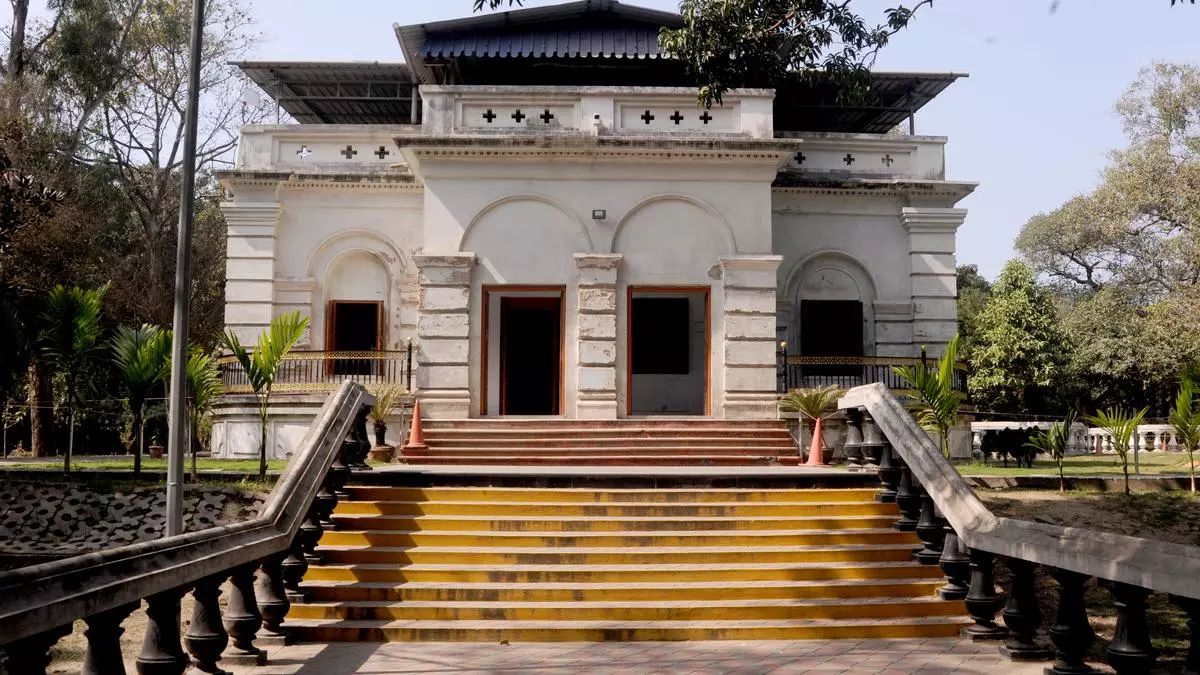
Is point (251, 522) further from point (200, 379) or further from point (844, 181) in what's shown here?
point (844, 181)

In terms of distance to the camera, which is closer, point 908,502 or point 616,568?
point 616,568

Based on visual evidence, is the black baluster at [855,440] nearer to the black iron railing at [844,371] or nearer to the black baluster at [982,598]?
the black baluster at [982,598]

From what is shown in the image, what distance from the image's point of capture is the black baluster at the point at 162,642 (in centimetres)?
623

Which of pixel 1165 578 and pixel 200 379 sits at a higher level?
pixel 200 379

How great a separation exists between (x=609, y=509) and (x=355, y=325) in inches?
435

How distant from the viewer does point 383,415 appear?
53.4 ft

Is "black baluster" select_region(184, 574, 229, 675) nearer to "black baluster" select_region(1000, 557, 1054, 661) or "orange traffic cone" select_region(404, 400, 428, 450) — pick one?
"black baluster" select_region(1000, 557, 1054, 661)

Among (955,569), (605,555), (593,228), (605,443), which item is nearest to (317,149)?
(593,228)

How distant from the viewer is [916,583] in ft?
30.1

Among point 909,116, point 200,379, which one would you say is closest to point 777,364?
point 909,116

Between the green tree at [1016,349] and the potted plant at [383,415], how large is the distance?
24.6m

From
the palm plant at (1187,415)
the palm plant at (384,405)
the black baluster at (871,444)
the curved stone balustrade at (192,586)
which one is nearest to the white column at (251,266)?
the palm plant at (384,405)

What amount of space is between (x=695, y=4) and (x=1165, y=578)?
6989mm

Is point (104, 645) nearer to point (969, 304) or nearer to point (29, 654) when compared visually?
point (29, 654)
